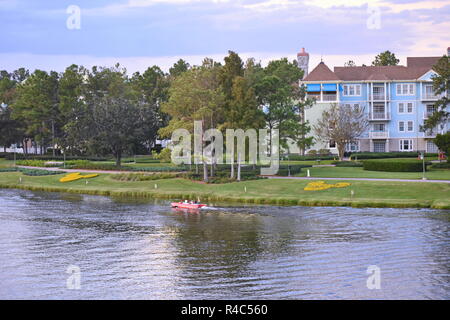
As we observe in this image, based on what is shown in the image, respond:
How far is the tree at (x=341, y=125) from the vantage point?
3413 inches

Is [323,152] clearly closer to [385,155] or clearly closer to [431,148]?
[385,155]

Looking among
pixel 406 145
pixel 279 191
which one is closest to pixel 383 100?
pixel 406 145

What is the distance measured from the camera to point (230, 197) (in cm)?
5741

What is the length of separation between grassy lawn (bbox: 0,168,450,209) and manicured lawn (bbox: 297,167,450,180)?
17.7ft

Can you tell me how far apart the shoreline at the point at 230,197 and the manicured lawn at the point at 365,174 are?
6.03 metres

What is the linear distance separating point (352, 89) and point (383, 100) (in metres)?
4.89

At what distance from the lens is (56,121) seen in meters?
113

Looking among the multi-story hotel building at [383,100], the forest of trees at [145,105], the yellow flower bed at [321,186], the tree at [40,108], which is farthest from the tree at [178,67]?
the yellow flower bed at [321,186]

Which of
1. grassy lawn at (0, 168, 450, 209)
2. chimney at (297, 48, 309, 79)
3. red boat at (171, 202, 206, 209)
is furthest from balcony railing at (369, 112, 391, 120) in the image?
red boat at (171, 202, 206, 209)

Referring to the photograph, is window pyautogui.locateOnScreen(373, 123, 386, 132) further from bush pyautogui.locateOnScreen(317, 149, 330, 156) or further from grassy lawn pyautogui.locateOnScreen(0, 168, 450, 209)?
grassy lawn pyautogui.locateOnScreen(0, 168, 450, 209)

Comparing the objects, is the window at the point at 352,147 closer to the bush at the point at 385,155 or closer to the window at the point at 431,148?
the bush at the point at 385,155

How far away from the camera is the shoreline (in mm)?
50281

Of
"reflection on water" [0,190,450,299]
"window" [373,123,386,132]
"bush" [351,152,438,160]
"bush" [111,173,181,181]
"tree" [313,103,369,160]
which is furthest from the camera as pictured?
"window" [373,123,386,132]
